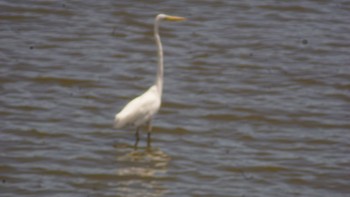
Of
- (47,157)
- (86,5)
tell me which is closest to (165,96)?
(47,157)

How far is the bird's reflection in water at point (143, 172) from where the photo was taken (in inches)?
373

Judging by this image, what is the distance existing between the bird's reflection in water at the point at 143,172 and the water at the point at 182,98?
0.06 ft

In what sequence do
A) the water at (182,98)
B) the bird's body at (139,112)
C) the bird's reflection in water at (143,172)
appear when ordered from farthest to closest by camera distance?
the bird's body at (139,112) → the water at (182,98) → the bird's reflection in water at (143,172)

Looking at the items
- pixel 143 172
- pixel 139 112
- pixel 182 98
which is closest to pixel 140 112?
pixel 139 112

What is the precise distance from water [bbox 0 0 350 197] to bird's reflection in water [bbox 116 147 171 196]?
0.02 meters

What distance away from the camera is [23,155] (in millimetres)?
10297

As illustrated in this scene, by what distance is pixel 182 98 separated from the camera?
12.4 meters

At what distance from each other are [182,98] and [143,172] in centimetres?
252

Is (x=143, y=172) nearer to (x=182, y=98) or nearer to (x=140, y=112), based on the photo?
(x=140, y=112)

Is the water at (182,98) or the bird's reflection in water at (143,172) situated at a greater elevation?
the water at (182,98)

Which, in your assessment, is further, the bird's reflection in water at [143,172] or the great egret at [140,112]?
the great egret at [140,112]

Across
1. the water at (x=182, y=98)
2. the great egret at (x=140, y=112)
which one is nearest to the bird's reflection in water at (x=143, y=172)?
the water at (x=182, y=98)

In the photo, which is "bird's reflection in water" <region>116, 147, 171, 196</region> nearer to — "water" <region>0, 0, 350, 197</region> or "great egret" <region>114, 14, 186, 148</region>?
"water" <region>0, 0, 350, 197</region>

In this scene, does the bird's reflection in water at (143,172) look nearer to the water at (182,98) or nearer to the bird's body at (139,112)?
the water at (182,98)
